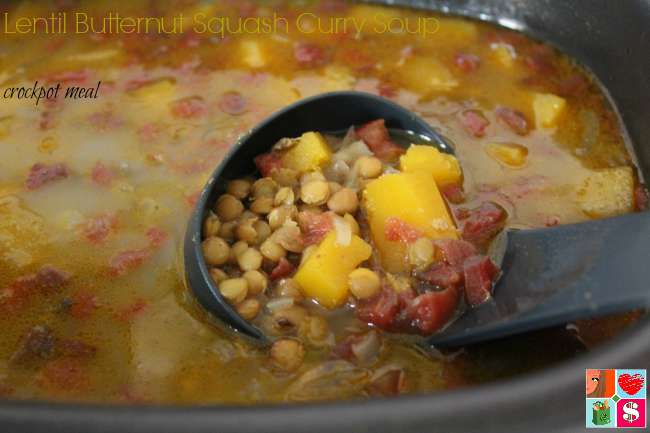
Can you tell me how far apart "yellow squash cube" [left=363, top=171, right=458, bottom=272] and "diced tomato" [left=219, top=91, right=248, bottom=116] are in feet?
2.82

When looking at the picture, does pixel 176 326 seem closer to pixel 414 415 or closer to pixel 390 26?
pixel 414 415

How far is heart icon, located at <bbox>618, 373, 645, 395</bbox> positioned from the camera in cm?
152

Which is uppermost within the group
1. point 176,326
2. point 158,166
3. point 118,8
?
point 118,8

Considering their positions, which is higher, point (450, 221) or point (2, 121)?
point (2, 121)

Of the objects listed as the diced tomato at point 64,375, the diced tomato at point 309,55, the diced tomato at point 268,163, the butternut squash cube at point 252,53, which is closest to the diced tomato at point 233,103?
the butternut squash cube at point 252,53

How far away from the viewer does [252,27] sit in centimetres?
337

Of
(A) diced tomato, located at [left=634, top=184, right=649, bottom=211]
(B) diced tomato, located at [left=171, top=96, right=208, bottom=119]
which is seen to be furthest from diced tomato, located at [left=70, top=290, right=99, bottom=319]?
(A) diced tomato, located at [left=634, top=184, right=649, bottom=211]

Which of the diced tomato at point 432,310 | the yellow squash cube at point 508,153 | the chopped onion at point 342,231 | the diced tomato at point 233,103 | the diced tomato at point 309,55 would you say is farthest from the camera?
the diced tomato at point 309,55

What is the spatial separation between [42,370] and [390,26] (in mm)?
2194

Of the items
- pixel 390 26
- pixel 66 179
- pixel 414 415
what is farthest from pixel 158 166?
pixel 414 415

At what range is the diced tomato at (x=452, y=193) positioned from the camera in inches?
100

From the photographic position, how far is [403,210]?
2262 mm

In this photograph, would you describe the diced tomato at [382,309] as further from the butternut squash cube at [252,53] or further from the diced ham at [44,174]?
the butternut squash cube at [252,53]

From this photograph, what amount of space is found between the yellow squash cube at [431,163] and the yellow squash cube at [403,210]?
0.41 ft
